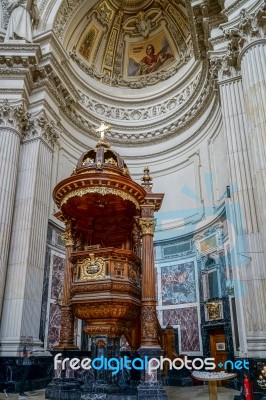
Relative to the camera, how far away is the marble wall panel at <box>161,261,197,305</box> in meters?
11.8

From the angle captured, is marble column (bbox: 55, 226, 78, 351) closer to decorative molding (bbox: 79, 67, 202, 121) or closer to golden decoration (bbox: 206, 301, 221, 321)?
golden decoration (bbox: 206, 301, 221, 321)

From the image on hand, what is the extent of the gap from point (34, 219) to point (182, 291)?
530 centimetres

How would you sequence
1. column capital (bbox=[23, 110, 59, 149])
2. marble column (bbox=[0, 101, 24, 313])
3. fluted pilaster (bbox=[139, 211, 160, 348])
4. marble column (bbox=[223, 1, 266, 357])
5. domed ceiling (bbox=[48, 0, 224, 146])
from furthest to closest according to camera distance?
1. domed ceiling (bbox=[48, 0, 224, 146])
2. column capital (bbox=[23, 110, 59, 149])
3. marble column (bbox=[0, 101, 24, 313])
4. marble column (bbox=[223, 1, 266, 357])
5. fluted pilaster (bbox=[139, 211, 160, 348])

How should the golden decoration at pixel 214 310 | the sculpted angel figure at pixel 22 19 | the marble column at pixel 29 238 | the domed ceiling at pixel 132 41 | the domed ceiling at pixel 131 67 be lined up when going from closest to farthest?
the marble column at pixel 29 238, the golden decoration at pixel 214 310, the sculpted angel figure at pixel 22 19, the domed ceiling at pixel 131 67, the domed ceiling at pixel 132 41

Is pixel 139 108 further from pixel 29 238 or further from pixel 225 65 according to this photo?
pixel 29 238

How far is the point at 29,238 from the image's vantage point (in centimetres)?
Result: 998

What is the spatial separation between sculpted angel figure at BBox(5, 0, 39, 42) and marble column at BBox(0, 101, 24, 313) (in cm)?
264

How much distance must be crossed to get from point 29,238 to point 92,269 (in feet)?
12.9

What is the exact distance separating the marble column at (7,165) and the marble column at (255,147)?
6083 millimetres

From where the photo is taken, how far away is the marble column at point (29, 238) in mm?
9180

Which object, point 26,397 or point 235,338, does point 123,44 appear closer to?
point 235,338

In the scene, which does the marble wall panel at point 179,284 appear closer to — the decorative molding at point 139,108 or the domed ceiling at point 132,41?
the decorative molding at point 139,108

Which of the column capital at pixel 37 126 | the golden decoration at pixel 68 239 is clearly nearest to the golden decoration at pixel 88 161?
the golden decoration at pixel 68 239

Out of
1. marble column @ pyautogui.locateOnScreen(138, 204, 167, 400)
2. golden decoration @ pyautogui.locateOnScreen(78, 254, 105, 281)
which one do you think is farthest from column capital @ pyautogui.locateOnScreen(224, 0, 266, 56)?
golden decoration @ pyautogui.locateOnScreen(78, 254, 105, 281)
